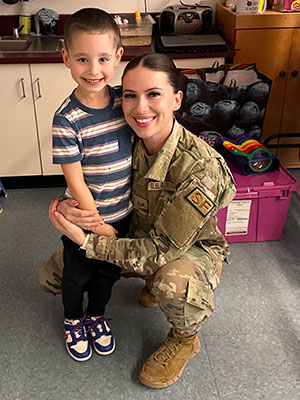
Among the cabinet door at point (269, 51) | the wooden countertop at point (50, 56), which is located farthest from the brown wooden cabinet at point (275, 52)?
the wooden countertop at point (50, 56)

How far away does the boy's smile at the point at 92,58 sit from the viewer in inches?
53.2

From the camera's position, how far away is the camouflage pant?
151cm

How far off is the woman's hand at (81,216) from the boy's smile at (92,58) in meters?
0.38

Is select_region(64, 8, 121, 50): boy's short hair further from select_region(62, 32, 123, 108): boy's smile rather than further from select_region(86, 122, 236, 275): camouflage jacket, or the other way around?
select_region(86, 122, 236, 275): camouflage jacket

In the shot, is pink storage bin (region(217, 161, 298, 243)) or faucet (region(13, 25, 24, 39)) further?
faucet (region(13, 25, 24, 39))

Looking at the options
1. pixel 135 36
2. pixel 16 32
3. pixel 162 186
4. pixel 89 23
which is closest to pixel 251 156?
pixel 162 186

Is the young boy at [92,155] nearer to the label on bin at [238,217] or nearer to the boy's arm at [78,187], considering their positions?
the boy's arm at [78,187]

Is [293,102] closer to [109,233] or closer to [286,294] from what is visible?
[286,294]

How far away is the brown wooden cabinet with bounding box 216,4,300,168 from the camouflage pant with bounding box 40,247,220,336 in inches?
61.9

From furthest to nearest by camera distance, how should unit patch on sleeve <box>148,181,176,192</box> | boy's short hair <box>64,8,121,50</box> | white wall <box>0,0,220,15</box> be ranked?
white wall <box>0,0,220,15</box>, unit patch on sleeve <box>148,181,176,192</box>, boy's short hair <box>64,8,121,50</box>

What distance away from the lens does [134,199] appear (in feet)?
5.48

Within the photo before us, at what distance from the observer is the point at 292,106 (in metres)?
2.89

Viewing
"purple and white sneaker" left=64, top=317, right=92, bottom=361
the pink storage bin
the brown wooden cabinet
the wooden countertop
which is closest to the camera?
"purple and white sneaker" left=64, top=317, right=92, bottom=361

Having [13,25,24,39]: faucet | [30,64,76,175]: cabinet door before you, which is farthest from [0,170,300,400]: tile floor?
[13,25,24,39]: faucet
